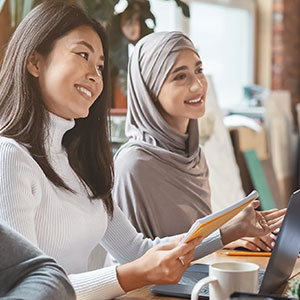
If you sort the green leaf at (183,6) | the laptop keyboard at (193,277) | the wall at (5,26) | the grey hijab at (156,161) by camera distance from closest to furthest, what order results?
the laptop keyboard at (193,277), the grey hijab at (156,161), the wall at (5,26), the green leaf at (183,6)

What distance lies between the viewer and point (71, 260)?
155 centimetres

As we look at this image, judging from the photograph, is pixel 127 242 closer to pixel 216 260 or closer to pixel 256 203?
pixel 216 260

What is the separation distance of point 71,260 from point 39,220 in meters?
0.15

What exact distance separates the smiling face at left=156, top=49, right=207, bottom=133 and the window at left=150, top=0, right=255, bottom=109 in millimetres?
2188

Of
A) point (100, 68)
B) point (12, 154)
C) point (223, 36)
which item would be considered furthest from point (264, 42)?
point (12, 154)

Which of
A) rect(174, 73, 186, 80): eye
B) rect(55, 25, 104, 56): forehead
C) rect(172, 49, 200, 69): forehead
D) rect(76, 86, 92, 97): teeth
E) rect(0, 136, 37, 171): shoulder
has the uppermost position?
rect(55, 25, 104, 56): forehead

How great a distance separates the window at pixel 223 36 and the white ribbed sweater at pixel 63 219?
2.81 meters

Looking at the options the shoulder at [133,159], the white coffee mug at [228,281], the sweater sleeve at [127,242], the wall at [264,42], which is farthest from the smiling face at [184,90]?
the wall at [264,42]

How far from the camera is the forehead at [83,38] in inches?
62.8

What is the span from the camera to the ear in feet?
5.08

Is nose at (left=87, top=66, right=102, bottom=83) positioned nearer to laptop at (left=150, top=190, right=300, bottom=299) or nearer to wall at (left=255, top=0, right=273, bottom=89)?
laptop at (left=150, top=190, right=300, bottom=299)

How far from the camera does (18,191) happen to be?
136cm

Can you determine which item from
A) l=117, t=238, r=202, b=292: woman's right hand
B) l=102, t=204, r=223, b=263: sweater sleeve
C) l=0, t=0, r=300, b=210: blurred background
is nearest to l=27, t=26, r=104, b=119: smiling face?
l=102, t=204, r=223, b=263: sweater sleeve

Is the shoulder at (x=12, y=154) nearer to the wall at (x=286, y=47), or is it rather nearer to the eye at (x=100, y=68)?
the eye at (x=100, y=68)
